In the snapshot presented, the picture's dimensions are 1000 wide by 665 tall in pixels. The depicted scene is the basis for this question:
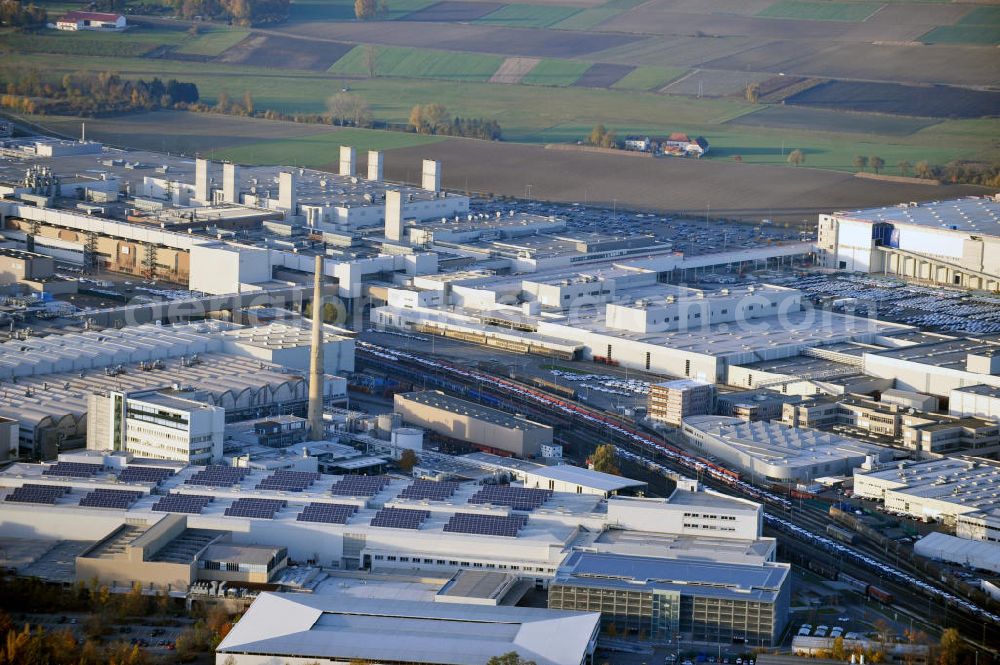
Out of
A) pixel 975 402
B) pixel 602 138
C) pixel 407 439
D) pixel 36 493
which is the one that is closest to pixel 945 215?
pixel 975 402

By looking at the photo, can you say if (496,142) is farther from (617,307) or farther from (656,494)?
(656,494)

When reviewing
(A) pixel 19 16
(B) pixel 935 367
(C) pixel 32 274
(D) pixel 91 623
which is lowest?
(D) pixel 91 623

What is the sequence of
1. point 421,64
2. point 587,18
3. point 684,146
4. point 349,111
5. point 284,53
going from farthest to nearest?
point 587,18, point 284,53, point 421,64, point 349,111, point 684,146

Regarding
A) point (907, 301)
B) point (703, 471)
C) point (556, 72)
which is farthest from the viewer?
point (556, 72)

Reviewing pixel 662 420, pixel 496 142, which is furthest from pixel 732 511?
pixel 496 142

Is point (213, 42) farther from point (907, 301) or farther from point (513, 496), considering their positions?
point (513, 496)

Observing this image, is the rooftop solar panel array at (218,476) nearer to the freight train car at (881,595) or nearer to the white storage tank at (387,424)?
the white storage tank at (387,424)
